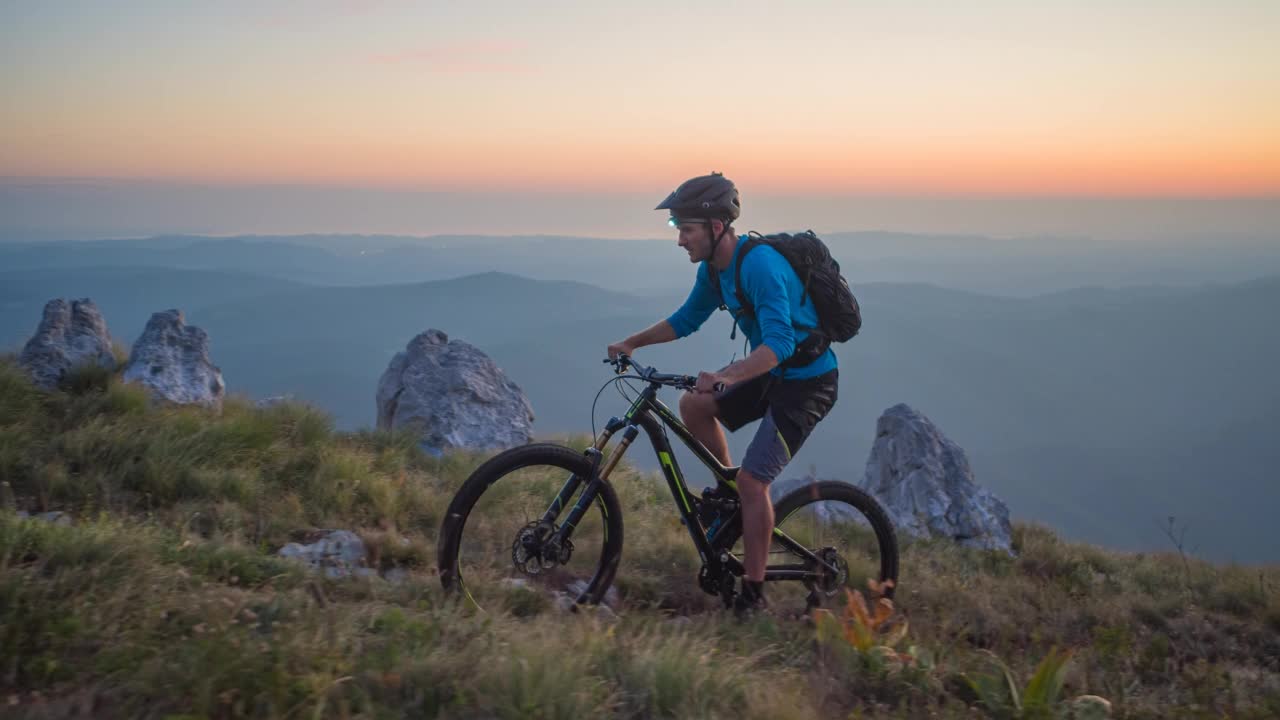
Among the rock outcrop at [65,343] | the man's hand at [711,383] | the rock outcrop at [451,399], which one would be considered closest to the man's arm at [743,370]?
the man's hand at [711,383]

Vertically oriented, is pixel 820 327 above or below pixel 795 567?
above

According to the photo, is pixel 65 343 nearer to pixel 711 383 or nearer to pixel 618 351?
pixel 618 351

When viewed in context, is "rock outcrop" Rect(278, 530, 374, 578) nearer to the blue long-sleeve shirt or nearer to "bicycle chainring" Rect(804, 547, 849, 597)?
the blue long-sleeve shirt

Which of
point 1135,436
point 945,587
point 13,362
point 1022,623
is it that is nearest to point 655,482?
point 945,587

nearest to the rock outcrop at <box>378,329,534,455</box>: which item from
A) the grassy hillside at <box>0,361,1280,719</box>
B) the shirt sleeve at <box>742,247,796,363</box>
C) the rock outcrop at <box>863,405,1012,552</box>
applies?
the grassy hillside at <box>0,361,1280,719</box>

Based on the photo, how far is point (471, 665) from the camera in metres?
3.02

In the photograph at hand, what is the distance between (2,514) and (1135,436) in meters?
227

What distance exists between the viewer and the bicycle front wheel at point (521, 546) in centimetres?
410

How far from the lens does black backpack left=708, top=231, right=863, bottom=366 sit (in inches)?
182

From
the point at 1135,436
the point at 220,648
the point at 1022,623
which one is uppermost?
the point at 220,648

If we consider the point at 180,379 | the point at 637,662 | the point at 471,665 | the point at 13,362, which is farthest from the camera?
the point at 180,379

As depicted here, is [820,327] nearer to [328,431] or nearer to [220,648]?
[220,648]

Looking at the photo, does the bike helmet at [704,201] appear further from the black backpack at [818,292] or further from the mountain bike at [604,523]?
the mountain bike at [604,523]

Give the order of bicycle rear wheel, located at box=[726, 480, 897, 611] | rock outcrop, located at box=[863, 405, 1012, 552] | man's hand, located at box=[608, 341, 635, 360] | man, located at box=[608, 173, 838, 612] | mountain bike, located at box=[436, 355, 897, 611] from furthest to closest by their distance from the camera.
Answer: rock outcrop, located at box=[863, 405, 1012, 552]
bicycle rear wheel, located at box=[726, 480, 897, 611]
man's hand, located at box=[608, 341, 635, 360]
man, located at box=[608, 173, 838, 612]
mountain bike, located at box=[436, 355, 897, 611]
